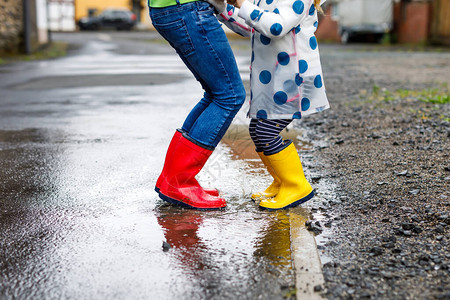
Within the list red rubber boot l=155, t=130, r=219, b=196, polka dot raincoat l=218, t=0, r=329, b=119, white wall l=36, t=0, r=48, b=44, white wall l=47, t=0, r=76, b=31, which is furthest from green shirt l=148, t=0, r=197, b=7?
white wall l=47, t=0, r=76, b=31

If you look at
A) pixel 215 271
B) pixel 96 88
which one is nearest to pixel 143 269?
pixel 215 271

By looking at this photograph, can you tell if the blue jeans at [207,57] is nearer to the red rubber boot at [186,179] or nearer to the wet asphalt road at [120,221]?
the red rubber boot at [186,179]

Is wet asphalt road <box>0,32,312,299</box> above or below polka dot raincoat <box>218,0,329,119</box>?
below

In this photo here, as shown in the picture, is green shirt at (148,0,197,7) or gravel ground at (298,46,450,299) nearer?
gravel ground at (298,46,450,299)

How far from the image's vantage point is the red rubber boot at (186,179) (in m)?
3.72

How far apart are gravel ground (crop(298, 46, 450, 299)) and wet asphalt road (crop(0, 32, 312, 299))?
32 cm

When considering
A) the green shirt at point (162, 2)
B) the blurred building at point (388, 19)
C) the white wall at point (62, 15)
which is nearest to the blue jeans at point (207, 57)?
the green shirt at point (162, 2)

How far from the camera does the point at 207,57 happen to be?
138 inches

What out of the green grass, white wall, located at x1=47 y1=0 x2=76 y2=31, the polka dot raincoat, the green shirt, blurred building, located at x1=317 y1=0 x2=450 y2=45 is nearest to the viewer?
the green shirt

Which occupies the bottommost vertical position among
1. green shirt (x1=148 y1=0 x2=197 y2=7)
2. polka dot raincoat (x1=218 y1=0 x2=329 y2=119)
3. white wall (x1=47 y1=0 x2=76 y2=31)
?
white wall (x1=47 y1=0 x2=76 y2=31)

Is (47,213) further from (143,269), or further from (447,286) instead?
(447,286)

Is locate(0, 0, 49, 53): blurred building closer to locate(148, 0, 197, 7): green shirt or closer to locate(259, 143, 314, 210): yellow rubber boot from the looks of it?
locate(148, 0, 197, 7): green shirt

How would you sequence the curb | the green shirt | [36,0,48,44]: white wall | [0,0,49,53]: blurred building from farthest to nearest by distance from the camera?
[36,0,48,44]: white wall → [0,0,49,53]: blurred building → the green shirt → the curb

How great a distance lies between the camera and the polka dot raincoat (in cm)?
361
